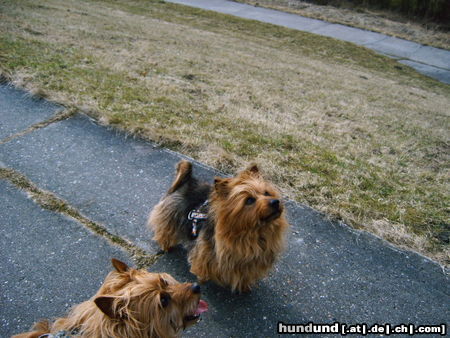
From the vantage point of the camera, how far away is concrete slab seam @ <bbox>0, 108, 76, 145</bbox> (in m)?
4.41

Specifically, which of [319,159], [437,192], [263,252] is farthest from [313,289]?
[437,192]

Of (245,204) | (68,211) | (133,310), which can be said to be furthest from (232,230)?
(68,211)

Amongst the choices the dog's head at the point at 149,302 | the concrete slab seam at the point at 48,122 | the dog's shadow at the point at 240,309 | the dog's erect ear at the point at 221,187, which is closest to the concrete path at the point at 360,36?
the concrete slab seam at the point at 48,122

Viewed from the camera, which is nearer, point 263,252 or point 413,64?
point 263,252

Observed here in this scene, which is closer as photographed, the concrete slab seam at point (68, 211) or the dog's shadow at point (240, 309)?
the dog's shadow at point (240, 309)

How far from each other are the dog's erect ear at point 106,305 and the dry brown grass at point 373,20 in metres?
21.6

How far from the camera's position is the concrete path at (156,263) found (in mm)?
2750

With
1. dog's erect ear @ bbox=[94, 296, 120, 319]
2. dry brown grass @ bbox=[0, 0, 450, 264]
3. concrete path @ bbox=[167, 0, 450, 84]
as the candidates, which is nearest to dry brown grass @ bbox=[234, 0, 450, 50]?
concrete path @ bbox=[167, 0, 450, 84]

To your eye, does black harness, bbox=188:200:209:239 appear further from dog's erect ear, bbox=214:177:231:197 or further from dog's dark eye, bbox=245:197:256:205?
dog's dark eye, bbox=245:197:256:205

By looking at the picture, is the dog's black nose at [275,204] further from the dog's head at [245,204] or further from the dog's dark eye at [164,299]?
the dog's dark eye at [164,299]

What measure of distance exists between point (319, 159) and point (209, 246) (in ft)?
8.81

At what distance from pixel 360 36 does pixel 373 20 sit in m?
3.30

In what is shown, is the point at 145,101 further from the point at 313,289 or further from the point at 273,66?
the point at 273,66

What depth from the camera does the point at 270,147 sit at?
5.11 metres
